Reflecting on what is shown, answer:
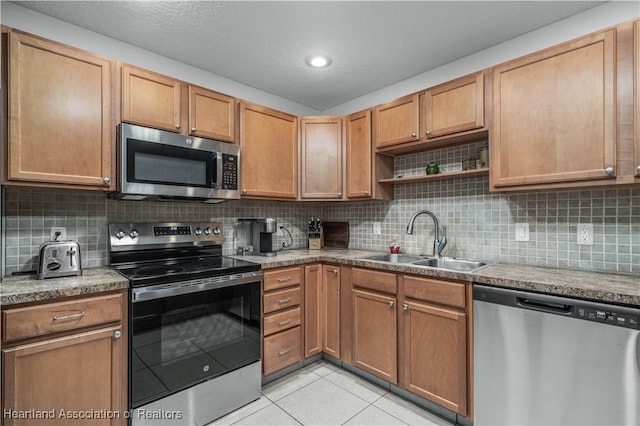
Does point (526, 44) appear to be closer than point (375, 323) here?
Yes

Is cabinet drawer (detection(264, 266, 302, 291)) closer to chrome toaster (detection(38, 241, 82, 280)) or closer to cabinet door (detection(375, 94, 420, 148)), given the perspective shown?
chrome toaster (detection(38, 241, 82, 280))

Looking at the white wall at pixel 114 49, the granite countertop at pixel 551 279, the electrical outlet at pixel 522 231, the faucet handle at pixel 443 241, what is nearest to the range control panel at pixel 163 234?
the granite countertop at pixel 551 279

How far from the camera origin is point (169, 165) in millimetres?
2100

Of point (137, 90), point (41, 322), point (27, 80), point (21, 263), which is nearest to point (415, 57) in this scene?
point (137, 90)

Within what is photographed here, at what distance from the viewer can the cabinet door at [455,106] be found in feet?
6.91

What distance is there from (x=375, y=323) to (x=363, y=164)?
4.45ft

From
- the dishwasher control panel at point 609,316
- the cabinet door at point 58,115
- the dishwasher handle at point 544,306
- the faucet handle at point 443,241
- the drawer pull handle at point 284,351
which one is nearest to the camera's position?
the dishwasher control panel at point 609,316

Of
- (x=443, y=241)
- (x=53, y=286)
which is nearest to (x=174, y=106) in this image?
(x=53, y=286)

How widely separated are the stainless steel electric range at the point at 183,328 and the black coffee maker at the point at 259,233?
38 cm

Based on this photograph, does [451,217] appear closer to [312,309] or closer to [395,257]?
[395,257]

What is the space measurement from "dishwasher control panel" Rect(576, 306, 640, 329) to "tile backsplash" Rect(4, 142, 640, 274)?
643mm

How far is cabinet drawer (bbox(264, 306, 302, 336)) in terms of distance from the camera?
2.31m

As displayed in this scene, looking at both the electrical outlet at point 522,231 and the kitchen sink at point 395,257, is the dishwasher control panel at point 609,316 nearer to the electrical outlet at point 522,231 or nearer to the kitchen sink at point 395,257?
the electrical outlet at point 522,231

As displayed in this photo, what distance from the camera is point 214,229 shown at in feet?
8.66
